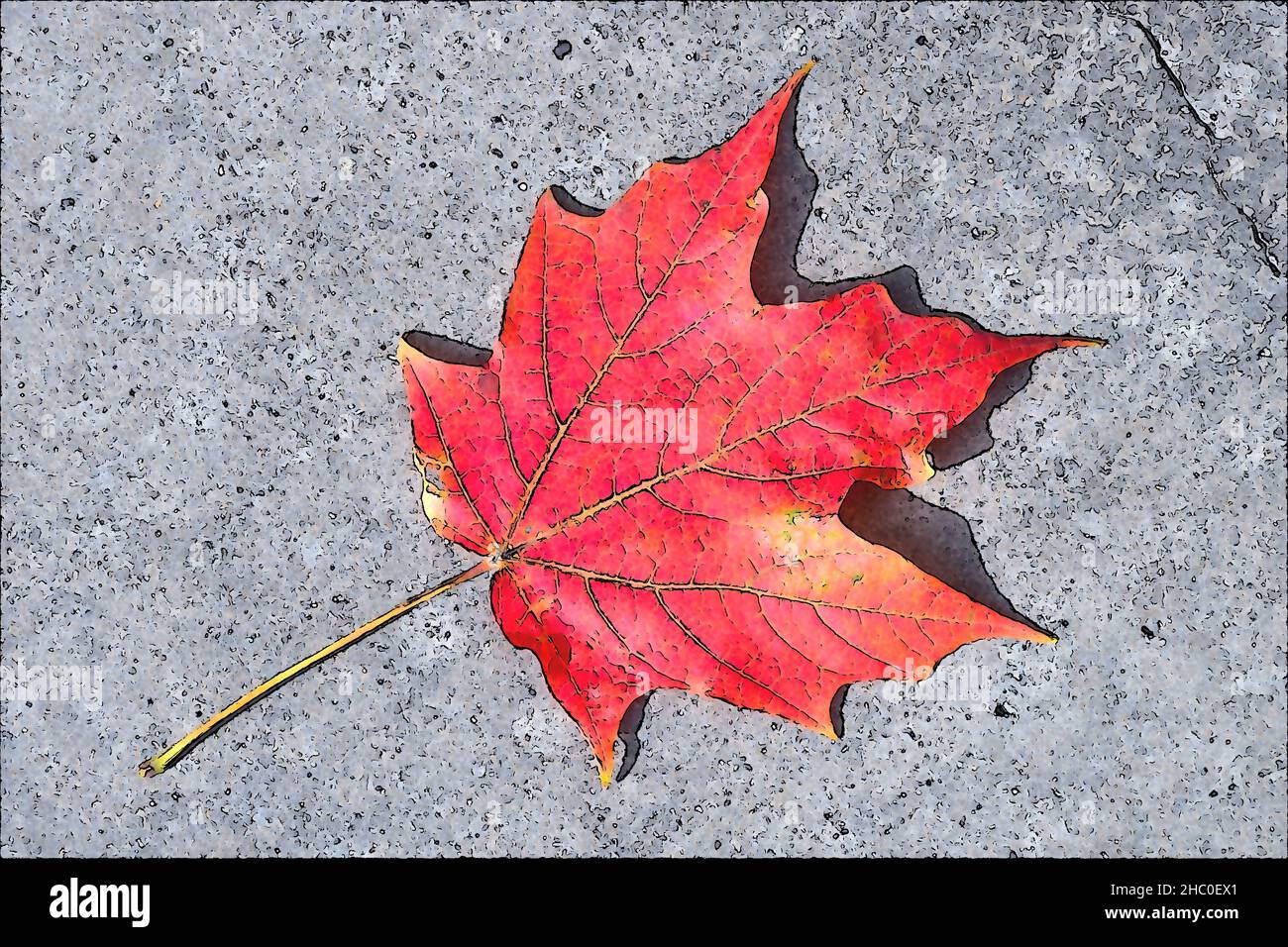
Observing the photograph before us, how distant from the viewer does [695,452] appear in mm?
1178

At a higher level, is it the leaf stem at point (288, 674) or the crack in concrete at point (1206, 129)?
the crack in concrete at point (1206, 129)

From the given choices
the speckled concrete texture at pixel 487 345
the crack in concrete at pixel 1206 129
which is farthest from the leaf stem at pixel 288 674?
the crack in concrete at pixel 1206 129

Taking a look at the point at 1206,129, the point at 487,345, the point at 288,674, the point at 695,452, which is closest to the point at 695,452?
the point at 695,452

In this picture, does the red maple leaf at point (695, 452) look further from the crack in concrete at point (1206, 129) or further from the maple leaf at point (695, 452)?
the crack in concrete at point (1206, 129)

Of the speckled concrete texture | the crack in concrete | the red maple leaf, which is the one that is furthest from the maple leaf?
the crack in concrete

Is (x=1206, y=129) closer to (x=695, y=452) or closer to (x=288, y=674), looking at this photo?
(x=695, y=452)

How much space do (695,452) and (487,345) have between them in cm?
41

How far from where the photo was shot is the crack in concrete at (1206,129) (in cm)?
137

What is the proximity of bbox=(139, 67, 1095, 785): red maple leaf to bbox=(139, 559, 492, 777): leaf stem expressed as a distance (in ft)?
0.32

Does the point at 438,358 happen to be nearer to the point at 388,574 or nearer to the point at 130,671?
the point at 388,574

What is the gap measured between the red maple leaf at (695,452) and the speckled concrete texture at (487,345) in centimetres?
21

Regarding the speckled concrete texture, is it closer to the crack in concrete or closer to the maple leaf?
the crack in concrete

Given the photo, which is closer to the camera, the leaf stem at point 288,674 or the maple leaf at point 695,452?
the maple leaf at point 695,452
